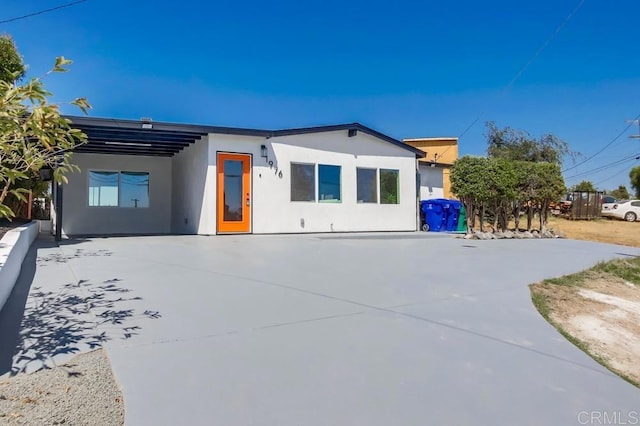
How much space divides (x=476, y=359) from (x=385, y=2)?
12891 millimetres

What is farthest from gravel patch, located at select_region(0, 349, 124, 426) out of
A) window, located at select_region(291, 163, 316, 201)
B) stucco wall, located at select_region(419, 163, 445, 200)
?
stucco wall, located at select_region(419, 163, 445, 200)

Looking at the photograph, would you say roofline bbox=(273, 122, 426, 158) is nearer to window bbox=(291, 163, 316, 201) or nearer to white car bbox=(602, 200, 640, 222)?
window bbox=(291, 163, 316, 201)

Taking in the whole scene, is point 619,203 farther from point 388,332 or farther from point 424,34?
point 388,332

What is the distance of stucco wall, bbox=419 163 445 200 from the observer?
16.3 meters

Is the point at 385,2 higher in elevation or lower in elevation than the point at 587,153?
higher

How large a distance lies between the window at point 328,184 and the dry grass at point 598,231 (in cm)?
757

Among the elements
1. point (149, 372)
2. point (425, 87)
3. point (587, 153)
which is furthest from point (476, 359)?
point (587, 153)

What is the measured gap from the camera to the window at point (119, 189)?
1333cm

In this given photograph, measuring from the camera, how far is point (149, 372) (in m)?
2.37

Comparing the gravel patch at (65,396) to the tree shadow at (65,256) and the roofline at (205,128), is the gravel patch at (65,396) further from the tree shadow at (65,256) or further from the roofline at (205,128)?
the roofline at (205,128)

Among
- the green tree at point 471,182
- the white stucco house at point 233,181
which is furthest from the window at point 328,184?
the green tree at point 471,182

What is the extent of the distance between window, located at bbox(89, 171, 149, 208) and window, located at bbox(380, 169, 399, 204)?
27.3 feet

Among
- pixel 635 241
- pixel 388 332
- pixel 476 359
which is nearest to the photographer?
pixel 476 359

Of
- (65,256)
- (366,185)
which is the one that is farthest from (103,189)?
(366,185)
